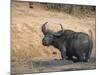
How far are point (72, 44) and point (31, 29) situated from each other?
572 mm

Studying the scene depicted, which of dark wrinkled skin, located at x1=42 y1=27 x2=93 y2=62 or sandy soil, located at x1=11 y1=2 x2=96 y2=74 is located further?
dark wrinkled skin, located at x1=42 y1=27 x2=93 y2=62

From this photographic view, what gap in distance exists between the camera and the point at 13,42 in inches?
93.1

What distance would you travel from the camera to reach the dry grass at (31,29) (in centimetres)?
238

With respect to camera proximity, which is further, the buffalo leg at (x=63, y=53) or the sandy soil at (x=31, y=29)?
the buffalo leg at (x=63, y=53)

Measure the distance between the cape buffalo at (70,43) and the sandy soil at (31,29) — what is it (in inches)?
2.2

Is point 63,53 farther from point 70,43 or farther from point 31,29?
point 31,29

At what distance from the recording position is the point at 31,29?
8.05ft

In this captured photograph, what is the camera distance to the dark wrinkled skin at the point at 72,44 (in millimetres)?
2568

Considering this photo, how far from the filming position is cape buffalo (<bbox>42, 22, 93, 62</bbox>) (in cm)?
255

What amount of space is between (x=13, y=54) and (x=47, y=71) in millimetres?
469

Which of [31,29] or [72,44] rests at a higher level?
[31,29]

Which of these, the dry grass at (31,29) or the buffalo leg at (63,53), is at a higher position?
the dry grass at (31,29)

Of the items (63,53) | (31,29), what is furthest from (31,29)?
A: (63,53)

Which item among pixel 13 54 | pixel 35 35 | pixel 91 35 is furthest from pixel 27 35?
pixel 91 35
